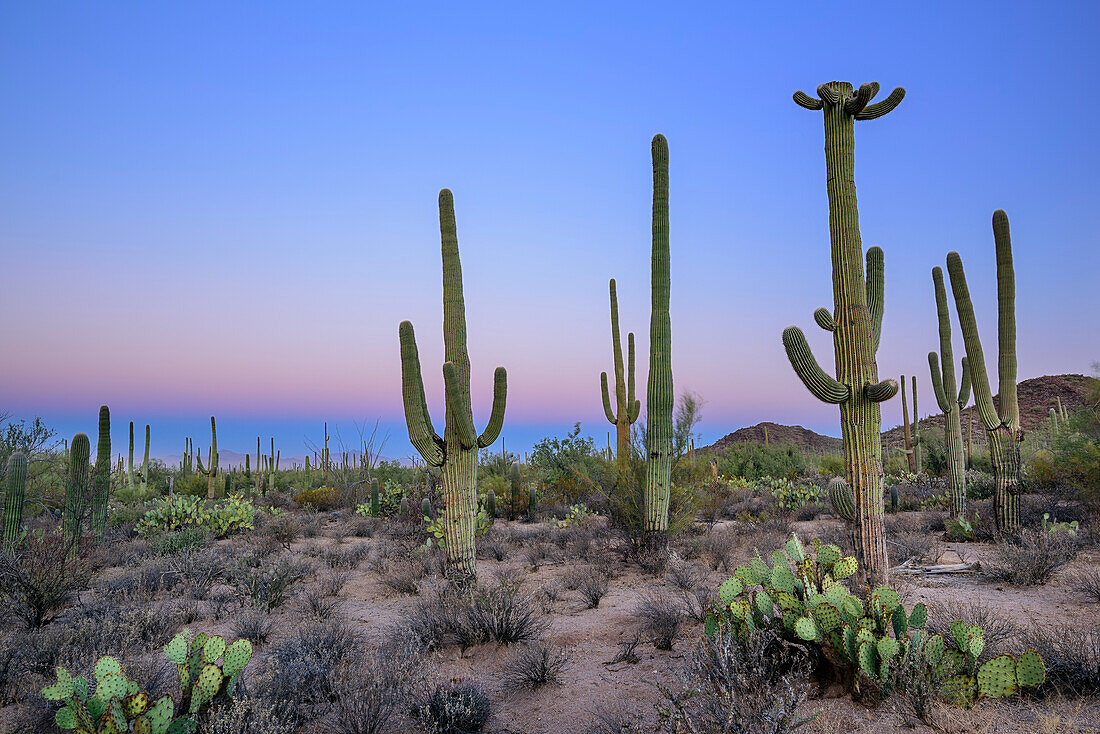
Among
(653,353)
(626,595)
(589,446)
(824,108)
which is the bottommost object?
(626,595)

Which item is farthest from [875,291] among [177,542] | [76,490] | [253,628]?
[76,490]

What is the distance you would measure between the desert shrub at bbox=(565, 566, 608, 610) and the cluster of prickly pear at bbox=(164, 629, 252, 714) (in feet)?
13.9

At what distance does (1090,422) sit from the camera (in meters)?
12.5

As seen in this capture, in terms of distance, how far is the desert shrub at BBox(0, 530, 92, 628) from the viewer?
6902mm

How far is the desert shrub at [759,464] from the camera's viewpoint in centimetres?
2225

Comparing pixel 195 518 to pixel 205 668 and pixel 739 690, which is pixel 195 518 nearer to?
pixel 205 668

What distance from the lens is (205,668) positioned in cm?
413

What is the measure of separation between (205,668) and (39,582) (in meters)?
4.60

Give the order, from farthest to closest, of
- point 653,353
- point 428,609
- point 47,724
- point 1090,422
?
point 1090,422 < point 653,353 < point 428,609 < point 47,724

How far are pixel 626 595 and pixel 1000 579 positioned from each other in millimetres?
4613

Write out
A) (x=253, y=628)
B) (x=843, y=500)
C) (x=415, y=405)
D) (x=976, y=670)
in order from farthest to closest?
(x=415, y=405) → (x=253, y=628) → (x=843, y=500) → (x=976, y=670)

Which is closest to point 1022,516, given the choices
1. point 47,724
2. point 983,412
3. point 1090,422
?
point 983,412

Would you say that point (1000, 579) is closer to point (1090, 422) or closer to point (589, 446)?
point (1090, 422)

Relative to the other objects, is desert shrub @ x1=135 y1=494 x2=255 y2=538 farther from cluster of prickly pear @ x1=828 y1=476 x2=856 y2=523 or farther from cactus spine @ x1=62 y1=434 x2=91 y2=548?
cluster of prickly pear @ x1=828 y1=476 x2=856 y2=523
